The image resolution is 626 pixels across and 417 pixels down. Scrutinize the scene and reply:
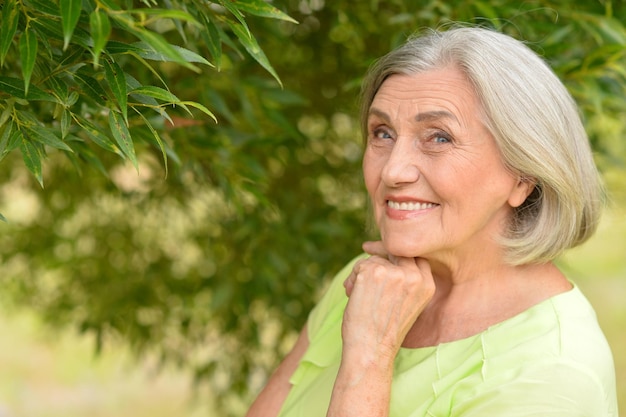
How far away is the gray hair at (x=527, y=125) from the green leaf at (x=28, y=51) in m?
0.82

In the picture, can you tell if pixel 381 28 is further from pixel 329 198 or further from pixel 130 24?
pixel 130 24

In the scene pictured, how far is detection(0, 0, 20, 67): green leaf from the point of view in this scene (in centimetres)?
129

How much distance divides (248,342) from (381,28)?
4.62 feet

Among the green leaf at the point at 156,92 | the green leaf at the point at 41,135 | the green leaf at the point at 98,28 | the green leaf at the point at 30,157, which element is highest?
the green leaf at the point at 98,28

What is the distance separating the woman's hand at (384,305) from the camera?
1752mm

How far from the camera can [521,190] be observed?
1820mm

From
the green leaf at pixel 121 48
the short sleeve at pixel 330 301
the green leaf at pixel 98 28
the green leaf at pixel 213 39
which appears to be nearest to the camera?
the green leaf at pixel 98 28

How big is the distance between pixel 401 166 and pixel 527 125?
27cm

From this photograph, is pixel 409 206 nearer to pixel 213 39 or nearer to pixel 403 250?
pixel 403 250

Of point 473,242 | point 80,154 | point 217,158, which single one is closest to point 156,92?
point 80,154

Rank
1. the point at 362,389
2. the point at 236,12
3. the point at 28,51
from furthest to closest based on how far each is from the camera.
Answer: the point at 362,389 < the point at 236,12 < the point at 28,51

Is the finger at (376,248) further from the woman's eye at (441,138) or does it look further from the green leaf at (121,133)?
the green leaf at (121,133)

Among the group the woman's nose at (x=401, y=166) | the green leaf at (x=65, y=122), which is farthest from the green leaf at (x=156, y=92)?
the woman's nose at (x=401, y=166)

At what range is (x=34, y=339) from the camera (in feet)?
18.6
